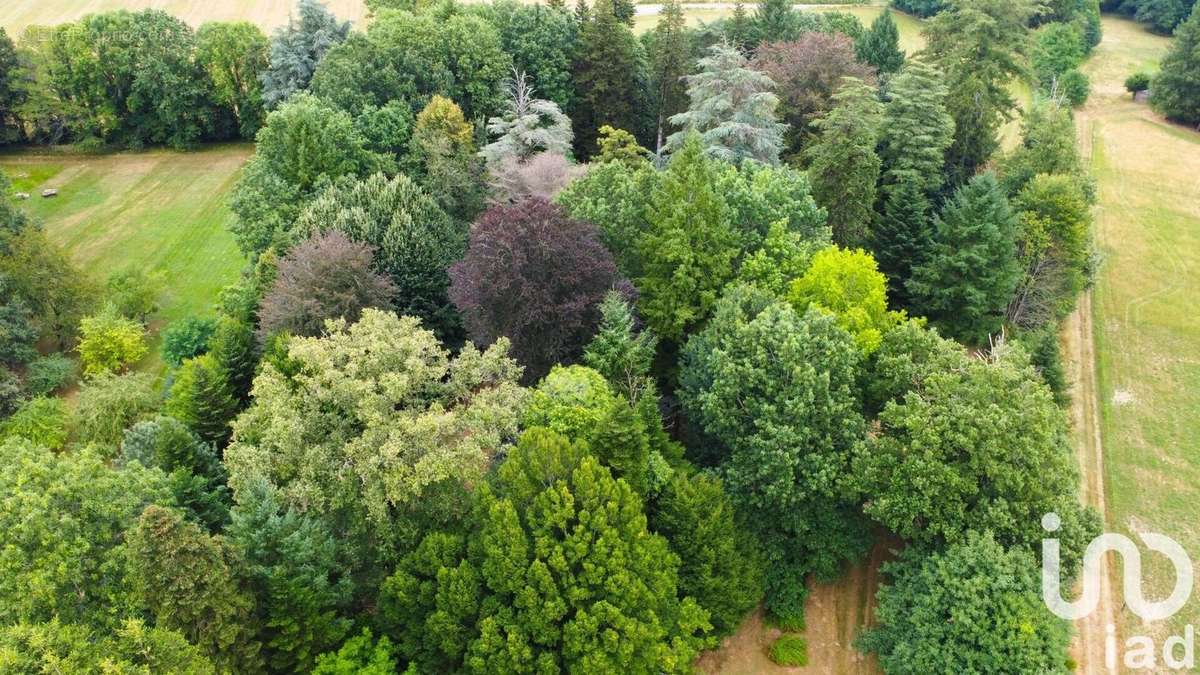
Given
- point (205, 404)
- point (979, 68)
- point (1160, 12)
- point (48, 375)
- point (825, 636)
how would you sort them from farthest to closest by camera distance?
→ point (1160, 12)
point (979, 68)
point (48, 375)
point (205, 404)
point (825, 636)

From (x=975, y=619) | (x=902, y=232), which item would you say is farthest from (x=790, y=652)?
(x=902, y=232)

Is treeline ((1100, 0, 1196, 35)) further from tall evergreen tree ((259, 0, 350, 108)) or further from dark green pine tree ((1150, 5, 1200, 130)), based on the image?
tall evergreen tree ((259, 0, 350, 108))

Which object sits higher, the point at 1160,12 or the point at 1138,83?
the point at 1160,12

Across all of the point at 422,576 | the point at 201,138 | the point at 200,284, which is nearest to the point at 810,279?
the point at 422,576

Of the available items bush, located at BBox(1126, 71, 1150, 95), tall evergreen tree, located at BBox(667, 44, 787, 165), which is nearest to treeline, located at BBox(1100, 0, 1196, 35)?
bush, located at BBox(1126, 71, 1150, 95)

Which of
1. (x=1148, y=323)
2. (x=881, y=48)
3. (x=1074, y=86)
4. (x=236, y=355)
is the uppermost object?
(x=881, y=48)

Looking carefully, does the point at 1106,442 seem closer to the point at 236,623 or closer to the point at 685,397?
the point at 685,397

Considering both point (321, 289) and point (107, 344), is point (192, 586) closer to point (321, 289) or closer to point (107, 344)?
point (321, 289)
